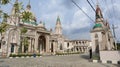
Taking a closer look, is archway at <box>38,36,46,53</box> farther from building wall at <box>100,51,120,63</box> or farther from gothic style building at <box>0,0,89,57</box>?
building wall at <box>100,51,120,63</box>

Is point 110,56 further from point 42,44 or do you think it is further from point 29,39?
point 42,44

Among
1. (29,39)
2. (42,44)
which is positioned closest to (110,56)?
(29,39)

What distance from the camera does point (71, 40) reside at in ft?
313

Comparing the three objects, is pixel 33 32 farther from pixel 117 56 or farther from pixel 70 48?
pixel 70 48

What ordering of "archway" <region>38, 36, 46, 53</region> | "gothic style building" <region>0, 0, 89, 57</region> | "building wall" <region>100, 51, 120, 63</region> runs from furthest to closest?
"archway" <region>38, 36, 46, 53</region> → "gothic style building" <region>0, 0, 89, 57</region> → "building wall" <region>100, 51, 120, 63</region>

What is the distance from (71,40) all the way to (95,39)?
6862 centimetres

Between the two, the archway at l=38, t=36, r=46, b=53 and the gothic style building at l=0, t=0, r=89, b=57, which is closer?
the gothic style building at l=0, t=0, r=89, b=57

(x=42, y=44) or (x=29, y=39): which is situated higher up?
(x=29, y=39)

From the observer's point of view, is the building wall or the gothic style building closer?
the building wall

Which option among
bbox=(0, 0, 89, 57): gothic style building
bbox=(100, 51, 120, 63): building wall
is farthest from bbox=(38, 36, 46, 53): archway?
bbox=(100, 51, 120, 63): building wall

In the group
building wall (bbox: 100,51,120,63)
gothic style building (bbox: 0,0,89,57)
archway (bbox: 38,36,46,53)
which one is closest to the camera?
building wall (bbox: 100,51,120,63)

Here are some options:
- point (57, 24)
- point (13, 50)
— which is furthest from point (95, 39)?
point (57, 24)

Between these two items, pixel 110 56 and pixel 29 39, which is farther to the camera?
pixel 29 39

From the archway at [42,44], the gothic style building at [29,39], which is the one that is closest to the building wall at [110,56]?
the gothic style building at [29,39]
